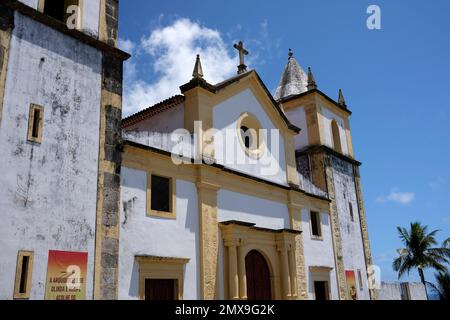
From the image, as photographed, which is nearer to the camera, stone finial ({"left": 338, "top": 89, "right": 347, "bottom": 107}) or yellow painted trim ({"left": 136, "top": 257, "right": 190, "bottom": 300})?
yellow painted trim ({"left": 136, "top": 257, "right": 190, "bottom": 300})

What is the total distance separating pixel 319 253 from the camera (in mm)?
16688

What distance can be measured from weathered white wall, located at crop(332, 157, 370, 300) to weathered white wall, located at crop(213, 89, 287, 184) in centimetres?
399

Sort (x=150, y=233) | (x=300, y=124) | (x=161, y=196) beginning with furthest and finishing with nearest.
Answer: (x=300, y=124)
(x=161, y=196)
(x=150, y=233)

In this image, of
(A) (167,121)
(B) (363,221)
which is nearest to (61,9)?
(A) (167,121)

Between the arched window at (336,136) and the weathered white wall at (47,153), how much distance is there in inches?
522

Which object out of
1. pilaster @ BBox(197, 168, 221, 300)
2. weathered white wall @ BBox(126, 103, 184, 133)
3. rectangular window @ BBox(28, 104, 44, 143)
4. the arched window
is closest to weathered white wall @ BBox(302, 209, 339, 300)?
the arched window

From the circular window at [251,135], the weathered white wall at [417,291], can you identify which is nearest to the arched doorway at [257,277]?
the circular window at [251,135]

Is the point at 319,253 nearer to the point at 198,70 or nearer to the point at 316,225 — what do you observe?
the point at 316,225

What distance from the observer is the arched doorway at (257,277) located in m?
13.5

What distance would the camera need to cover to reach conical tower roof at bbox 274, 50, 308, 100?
21.4 meters

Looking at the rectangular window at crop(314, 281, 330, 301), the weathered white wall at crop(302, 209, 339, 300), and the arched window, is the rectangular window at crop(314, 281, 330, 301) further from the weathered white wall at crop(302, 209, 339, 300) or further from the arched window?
the arched window

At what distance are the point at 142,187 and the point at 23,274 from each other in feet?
12.1

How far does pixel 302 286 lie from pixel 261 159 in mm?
4670
